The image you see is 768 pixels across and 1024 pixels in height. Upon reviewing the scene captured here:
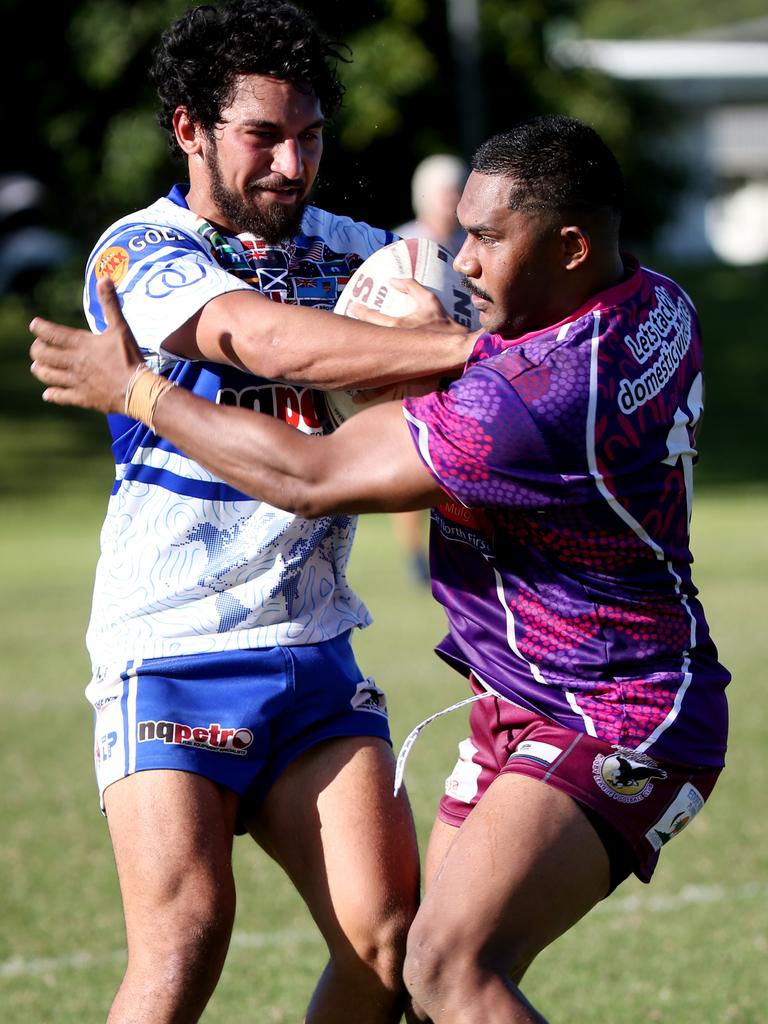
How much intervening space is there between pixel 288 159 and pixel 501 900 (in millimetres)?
1748

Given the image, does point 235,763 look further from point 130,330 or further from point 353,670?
point 130,330

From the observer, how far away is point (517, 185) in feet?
10.5

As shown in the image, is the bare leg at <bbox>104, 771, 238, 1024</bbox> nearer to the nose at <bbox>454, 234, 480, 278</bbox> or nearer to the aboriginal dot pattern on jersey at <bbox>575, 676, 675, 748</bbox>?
the aboriginal dot pattern on jersey at <bbox>575, 676, 675, 748</bbox>

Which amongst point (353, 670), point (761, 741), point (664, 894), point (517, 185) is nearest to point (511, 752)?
point (353, 670)

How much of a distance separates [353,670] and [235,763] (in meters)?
0.43

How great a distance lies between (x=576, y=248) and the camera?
10.6 ft

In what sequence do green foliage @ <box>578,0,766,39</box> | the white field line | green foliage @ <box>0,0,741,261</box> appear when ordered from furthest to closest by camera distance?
green foliage @ <box>578,0,766,39</box>, green foliage @ <box>0,0,741,261</box>, the white field line

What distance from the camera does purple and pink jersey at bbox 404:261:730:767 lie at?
3.04 meters

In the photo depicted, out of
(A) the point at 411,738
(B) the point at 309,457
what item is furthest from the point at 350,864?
(B) the point at 309,457


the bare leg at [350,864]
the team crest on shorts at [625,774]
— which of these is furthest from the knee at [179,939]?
the team crest on shorts at [625,774]

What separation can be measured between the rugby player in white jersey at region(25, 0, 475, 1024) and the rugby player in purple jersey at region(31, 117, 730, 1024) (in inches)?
13.1

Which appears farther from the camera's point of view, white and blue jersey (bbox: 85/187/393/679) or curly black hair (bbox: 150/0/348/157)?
curly black hair (bbox: 150/0/348/157)

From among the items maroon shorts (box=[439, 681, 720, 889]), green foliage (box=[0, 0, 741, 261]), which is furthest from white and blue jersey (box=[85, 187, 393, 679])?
green foliage (box=[0, 0, 741, 261])

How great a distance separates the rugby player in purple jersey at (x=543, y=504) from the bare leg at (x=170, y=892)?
539 millimetres
